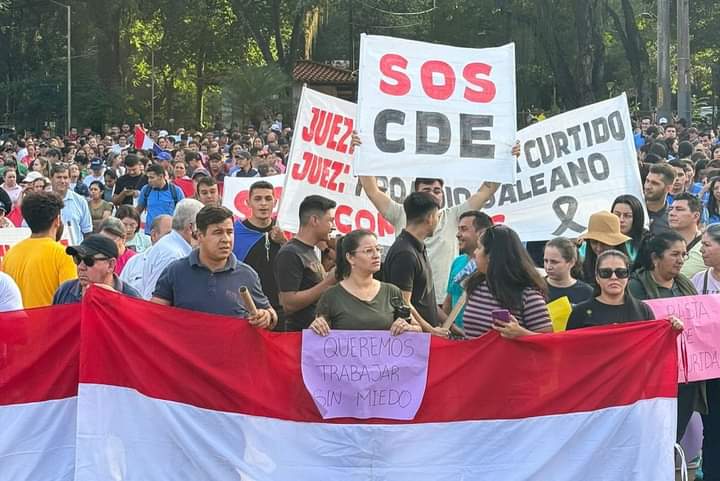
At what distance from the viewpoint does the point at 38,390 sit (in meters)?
6.48

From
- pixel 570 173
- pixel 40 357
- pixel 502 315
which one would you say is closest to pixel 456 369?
pixel 502 315

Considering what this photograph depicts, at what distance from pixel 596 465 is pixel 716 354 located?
4.24ft

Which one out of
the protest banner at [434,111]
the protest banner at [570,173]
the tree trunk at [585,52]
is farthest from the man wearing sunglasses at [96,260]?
the tree trunk at [585,52]

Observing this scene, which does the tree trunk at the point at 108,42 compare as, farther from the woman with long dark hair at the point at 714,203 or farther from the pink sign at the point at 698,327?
the pink sign at the point at 698,327

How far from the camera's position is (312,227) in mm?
7488

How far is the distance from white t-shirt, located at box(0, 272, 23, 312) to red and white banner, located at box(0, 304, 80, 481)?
0.85 ft

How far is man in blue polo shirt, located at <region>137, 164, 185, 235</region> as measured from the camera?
42.7 ft

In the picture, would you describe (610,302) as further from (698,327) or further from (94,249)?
(94,249)

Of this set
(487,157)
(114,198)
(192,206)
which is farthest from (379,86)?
(114,198)

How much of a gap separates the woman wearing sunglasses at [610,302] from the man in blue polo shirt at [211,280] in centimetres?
170

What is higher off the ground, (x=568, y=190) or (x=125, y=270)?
(x=568, y=190)

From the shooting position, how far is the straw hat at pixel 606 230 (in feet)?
25.7

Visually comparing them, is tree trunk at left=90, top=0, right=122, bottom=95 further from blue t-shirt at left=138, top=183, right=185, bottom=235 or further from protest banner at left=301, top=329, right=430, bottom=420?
protest banner at left=301, top=329, right=430, bottom=420

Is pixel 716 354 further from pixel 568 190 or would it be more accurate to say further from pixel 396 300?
pixel 568 190
